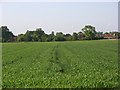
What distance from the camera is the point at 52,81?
14.5m

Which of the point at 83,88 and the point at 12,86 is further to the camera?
the point at 12,86

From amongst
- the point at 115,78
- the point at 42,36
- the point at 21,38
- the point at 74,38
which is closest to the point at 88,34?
the point at 74,38

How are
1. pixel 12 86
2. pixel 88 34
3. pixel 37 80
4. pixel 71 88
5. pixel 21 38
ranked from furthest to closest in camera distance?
pixel 88 34 < pixel 21 38 < pixel 37 80 < pixel 12 86 < pixel 71 88

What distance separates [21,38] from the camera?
153250mm

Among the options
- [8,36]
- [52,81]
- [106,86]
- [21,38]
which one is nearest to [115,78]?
[106,86]

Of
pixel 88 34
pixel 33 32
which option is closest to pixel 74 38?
pixel 88 34

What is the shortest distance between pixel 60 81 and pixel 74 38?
142 m

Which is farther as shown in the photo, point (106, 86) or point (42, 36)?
point (42, 36)

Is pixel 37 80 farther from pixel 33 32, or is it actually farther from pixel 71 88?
pixel 33 32

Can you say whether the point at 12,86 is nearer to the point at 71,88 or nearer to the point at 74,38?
the point at 71,88

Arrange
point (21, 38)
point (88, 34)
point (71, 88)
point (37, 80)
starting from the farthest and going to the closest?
point (88, 34) < point (21, 38) < point (37, 80) < point (71, 88)

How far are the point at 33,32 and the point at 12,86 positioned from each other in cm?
15695

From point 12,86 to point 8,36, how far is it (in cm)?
15048

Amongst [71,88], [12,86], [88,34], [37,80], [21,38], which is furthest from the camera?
[88,34]
